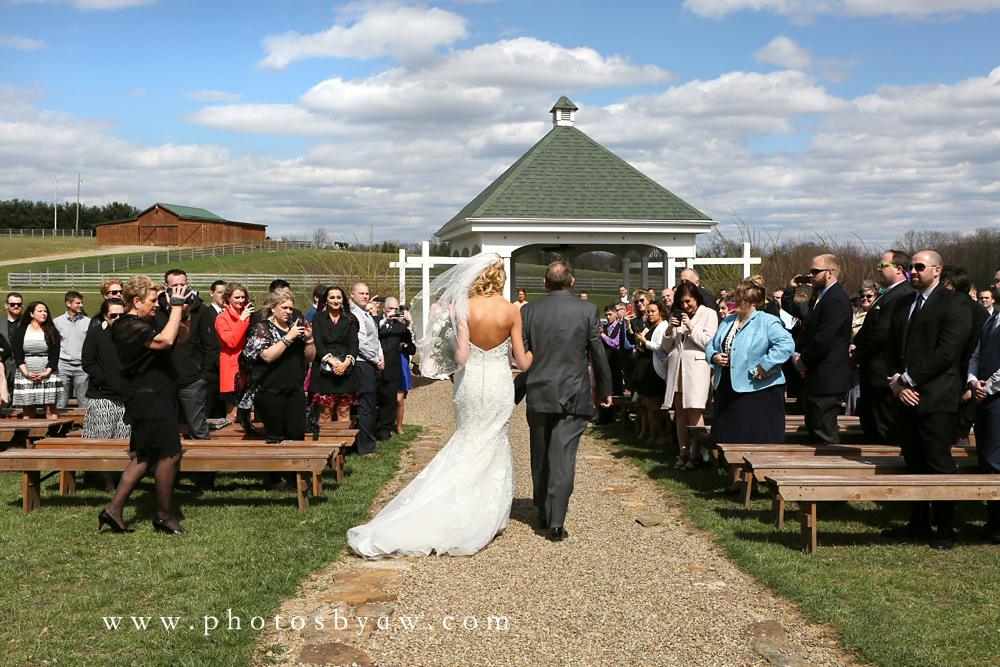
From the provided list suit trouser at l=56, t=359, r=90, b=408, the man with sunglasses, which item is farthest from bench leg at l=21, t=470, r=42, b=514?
the man with sunglasses

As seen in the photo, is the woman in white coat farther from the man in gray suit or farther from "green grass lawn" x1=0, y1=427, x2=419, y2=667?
"green grass lawn" x1=0, y1=427, x2=419, y2=667

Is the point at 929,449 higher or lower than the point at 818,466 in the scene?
higher

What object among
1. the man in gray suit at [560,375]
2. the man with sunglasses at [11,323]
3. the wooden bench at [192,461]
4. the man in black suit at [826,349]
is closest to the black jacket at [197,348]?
the wooden bench at [192,461]

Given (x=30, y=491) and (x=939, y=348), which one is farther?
(x=30, y=491)

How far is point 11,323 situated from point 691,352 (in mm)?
8738

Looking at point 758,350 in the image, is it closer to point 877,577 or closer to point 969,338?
point 969,338

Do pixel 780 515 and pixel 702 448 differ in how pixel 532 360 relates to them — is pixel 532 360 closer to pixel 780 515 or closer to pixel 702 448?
pixel 780 515

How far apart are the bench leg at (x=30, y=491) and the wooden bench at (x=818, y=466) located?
250 inches

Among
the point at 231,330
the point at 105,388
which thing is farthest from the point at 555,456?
the point at 231,330

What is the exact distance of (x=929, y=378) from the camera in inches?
253

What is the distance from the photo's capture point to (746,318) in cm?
809

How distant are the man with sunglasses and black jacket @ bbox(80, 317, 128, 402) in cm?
323

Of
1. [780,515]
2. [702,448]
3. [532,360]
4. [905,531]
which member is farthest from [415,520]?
[702,448]

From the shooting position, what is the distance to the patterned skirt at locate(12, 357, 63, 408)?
1065 centimetres
